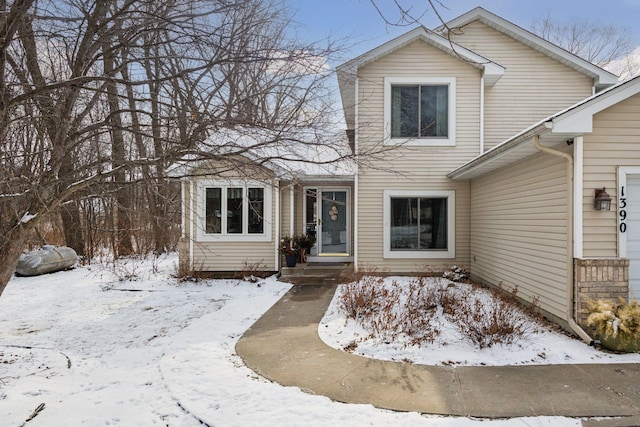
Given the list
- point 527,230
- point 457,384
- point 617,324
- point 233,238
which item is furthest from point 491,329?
point 233,238

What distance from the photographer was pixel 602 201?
500 centimetres

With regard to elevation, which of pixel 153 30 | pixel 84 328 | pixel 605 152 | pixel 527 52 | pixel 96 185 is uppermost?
pixel 527 52

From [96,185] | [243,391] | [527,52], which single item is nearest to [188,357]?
[243,391]

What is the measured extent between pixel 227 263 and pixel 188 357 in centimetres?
575

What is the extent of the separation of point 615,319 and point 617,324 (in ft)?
0.23

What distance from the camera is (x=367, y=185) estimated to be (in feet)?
31.6

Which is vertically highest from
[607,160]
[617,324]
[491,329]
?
[607,160]

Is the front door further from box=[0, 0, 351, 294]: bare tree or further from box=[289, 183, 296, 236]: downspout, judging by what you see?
box=[0, 0, 351, 294]: bare tree

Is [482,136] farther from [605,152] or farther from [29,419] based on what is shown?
[29,419]

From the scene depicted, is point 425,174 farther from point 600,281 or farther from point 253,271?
point 253,271

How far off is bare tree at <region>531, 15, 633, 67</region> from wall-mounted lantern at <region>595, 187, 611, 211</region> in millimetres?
19272

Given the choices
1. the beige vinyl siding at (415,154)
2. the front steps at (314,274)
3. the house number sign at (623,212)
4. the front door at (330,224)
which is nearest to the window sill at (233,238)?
the front steps at (314,274)

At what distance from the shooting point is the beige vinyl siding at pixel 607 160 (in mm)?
5078

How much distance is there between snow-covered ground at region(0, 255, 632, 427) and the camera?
10.5ft
